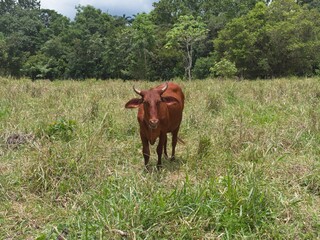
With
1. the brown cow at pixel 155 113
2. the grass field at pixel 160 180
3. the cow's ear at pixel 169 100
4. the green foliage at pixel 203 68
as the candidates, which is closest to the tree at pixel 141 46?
the green foliage at pixel 203 68

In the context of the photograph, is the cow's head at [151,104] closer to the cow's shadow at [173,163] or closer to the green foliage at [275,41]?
the cow's shadow at [173,163]

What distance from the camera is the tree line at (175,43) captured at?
2669 cm

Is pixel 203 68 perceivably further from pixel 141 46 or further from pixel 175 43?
pixel 141 46

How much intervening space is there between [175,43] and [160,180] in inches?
1081

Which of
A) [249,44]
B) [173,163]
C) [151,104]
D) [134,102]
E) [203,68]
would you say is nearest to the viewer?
[151,104]

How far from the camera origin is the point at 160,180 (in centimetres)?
382

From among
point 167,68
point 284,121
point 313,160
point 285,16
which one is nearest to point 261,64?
point 285,16

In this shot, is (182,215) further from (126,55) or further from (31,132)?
(126,55)

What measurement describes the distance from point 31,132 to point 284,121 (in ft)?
13.8

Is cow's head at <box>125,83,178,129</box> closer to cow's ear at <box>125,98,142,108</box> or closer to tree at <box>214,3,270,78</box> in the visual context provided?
cow's ear at <box>125,98,142,108</box>

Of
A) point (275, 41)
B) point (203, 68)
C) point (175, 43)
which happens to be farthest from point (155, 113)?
point (203, 68)

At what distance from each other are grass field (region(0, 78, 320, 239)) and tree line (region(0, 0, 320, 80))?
13067 millimetres

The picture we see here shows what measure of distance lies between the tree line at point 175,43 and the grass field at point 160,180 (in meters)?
13.1

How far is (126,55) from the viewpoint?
33.1 metres
